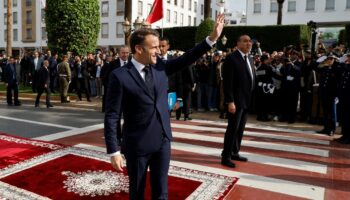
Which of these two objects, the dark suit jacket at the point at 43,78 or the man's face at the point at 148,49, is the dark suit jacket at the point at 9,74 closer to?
the dark suit jacket at the point at 43,78

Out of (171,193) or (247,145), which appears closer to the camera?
(171,193)

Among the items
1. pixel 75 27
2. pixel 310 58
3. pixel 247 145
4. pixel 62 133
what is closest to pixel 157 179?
pixel 247 145

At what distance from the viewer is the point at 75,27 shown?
1848cm

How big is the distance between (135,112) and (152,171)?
0.57 m

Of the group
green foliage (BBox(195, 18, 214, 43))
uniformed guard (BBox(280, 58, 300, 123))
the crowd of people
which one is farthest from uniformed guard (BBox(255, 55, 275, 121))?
green foliage (BBox(195, 18, 214, 43))

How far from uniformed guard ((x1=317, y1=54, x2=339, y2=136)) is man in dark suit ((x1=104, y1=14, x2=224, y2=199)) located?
22.0ft

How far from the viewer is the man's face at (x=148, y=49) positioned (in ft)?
10.2

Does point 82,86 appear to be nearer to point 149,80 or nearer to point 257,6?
point 149,80

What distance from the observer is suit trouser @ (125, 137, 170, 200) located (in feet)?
10.5

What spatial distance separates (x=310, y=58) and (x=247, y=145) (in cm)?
422

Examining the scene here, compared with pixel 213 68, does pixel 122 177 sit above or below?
below

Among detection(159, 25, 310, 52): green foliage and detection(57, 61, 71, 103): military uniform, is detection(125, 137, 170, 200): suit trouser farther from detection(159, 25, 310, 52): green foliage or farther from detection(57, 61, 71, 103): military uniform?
detection(159, 25, 310, 52): green foliage

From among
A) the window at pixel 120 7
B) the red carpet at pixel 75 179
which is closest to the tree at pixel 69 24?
the red carpet at pixel 75 179

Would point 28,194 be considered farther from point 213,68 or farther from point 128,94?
point 213,68
